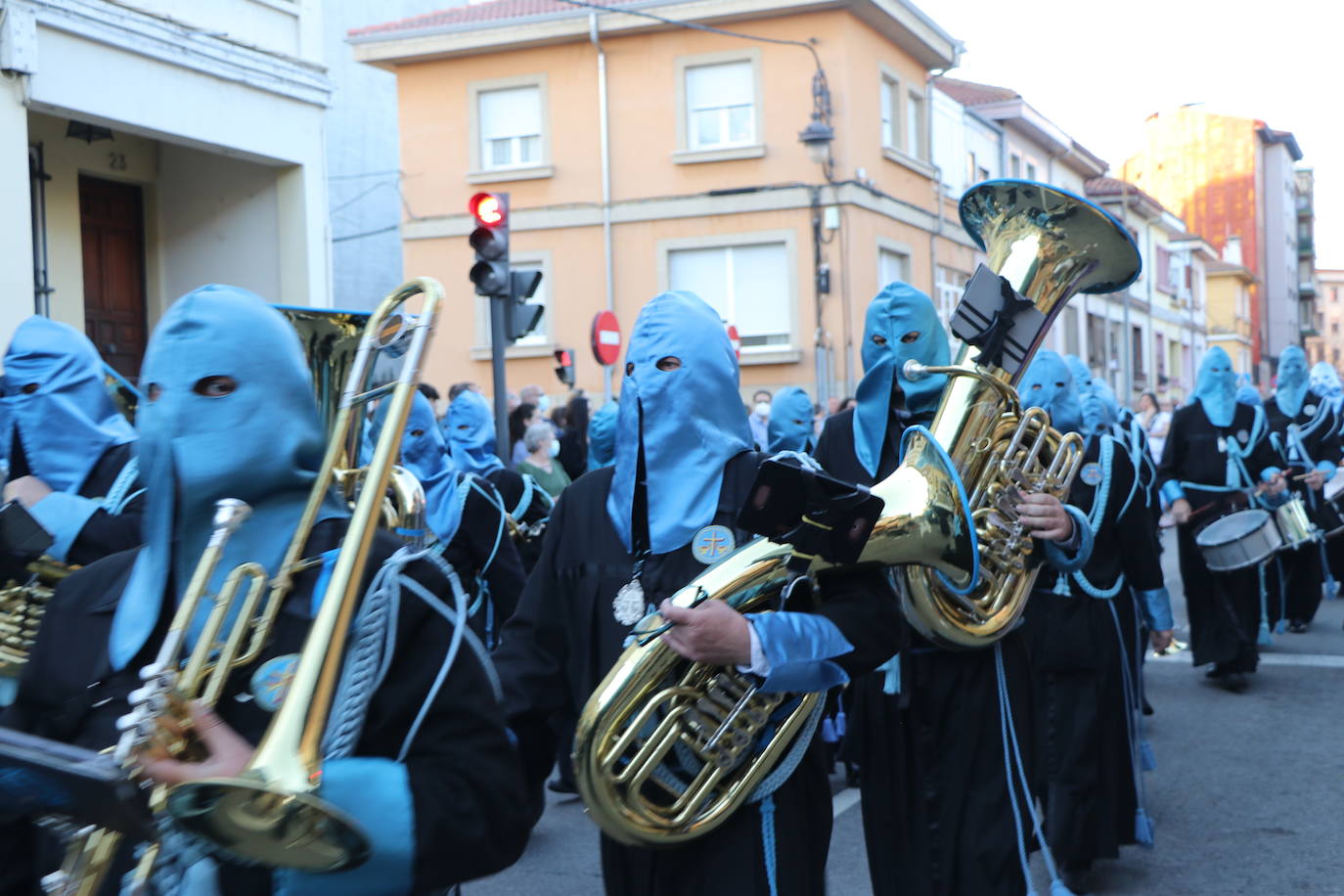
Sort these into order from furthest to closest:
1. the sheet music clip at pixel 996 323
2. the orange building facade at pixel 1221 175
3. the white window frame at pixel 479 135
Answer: the orange building facade at pixel 1221 175 → the white window frame at pixel 479 135 → the sheet music clip at pixel 996 323

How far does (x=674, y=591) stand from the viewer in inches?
123

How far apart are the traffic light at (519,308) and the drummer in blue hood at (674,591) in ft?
20.1

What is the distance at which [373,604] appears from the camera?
1986 millimetres

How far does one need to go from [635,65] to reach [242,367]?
2124 centimetres

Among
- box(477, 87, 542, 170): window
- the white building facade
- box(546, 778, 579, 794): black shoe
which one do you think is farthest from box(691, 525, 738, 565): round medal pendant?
box(477, 87, 542, 170): window

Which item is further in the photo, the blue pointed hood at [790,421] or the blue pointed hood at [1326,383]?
the blue pointed hood at [1326,383]

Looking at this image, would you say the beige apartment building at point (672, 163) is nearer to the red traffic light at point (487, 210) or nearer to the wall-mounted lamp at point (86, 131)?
the wall-mounted lamp at point (86, 131)

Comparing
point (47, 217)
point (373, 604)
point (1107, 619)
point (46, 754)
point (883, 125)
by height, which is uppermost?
point (883, 125)

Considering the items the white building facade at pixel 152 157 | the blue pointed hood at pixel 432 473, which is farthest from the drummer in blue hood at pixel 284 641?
the white building facade at pixel 152 157

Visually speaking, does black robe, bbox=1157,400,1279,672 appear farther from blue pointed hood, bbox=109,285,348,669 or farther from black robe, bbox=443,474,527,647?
blue pointed hood, bbox=109,285,348,669

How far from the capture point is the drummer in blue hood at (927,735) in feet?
12.9

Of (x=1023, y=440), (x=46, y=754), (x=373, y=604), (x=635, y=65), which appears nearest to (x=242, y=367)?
(x=373, y=604)

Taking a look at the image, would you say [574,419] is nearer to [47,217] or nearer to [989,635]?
[47,217]

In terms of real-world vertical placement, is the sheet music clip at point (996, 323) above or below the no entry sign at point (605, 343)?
below
